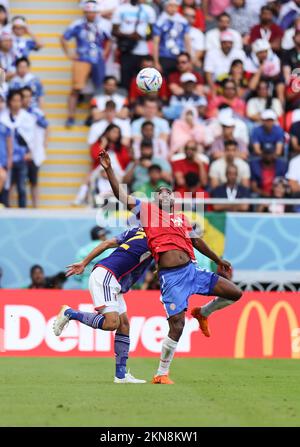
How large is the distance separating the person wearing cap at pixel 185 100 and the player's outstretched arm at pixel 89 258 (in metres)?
9.24

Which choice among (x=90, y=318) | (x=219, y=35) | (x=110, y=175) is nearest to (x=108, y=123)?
(x=219, y=35)

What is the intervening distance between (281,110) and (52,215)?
5.72 meters

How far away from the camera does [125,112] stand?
23188mm

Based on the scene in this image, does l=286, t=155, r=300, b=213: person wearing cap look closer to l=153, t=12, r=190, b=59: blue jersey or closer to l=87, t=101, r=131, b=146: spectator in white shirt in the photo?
l=87, t=101, r=131, b=146: spectator in white shirt

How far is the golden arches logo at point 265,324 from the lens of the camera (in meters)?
19.6

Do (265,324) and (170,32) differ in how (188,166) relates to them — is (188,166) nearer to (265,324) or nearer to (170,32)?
(170,32)

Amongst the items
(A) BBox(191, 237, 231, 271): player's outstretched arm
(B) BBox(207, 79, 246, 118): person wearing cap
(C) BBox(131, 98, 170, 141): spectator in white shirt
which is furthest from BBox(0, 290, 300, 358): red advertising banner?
(B) BBox(207, 79, 246, 118): person wearing cap

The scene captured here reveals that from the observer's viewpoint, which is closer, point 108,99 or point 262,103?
point 108,99

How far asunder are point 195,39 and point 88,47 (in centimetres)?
242

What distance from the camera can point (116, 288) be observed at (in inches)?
565

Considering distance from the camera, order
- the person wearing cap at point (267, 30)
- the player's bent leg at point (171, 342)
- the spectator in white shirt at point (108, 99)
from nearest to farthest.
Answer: the player's bent leg at point (171, 342)
the spectator in white shirt at point (108, 99)
the person wearing cap at point (267, 30)

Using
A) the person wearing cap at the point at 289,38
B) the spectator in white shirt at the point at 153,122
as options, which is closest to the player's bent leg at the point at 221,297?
the spectator in white shirt at the point at 153,122

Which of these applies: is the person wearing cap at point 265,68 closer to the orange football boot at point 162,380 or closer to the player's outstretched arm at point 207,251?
the player's outstretched arm at point 207,251

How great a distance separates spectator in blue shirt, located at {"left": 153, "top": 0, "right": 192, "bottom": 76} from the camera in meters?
24.2
